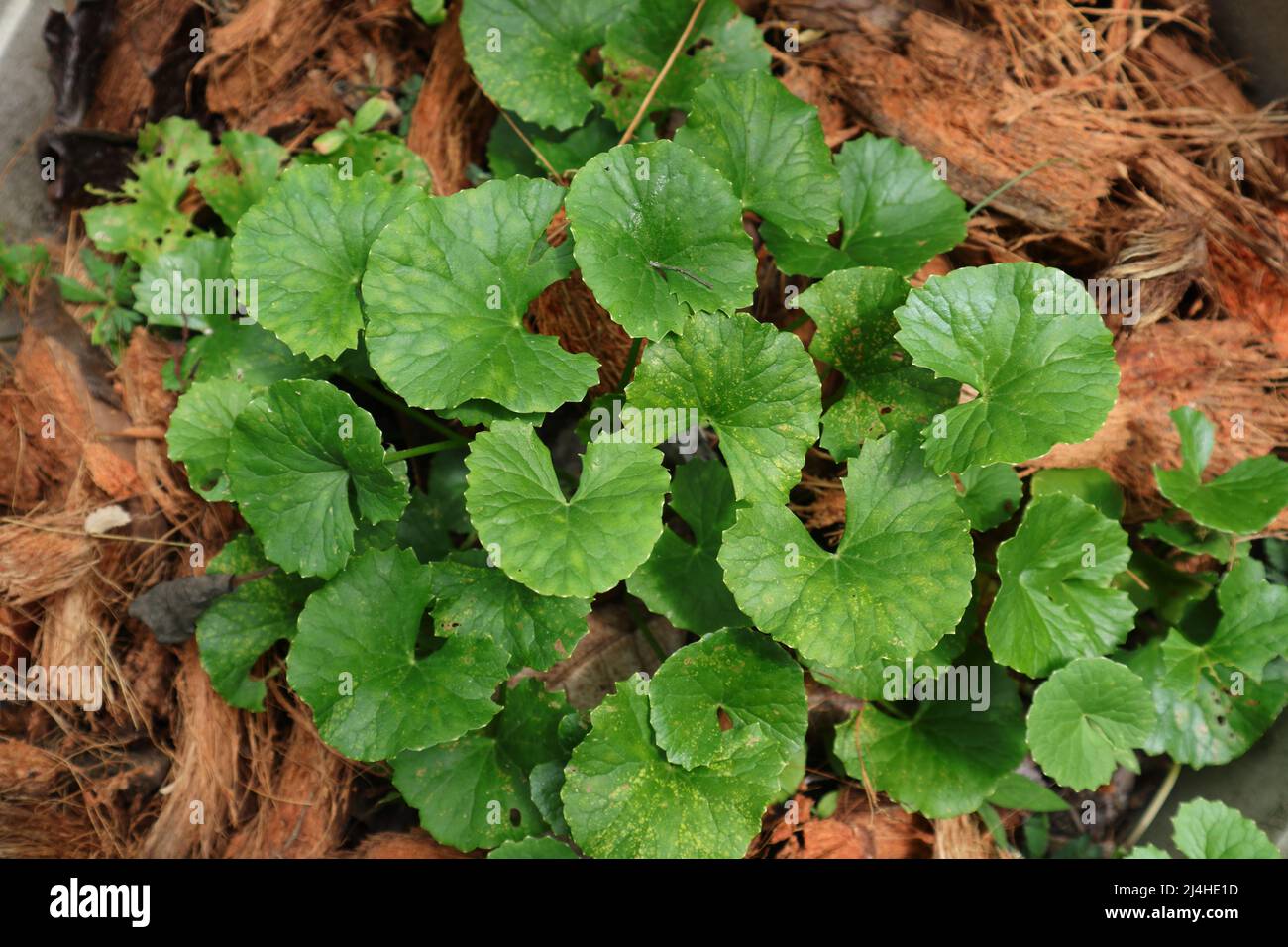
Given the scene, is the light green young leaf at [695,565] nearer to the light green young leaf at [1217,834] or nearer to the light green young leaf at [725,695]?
the light green young leaf at [725,695]

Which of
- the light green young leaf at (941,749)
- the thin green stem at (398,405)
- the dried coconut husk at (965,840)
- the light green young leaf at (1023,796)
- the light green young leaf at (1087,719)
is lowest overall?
the dried coconut husk at (965,840)

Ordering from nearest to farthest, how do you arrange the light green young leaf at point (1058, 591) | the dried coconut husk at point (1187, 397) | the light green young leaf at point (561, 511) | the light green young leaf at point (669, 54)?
the light green young leaf at point (561, 511) < the light green young leaf at point (1058, 591) < the light green young leaf at point (669, 54) < the dried coconut husk at point (1187, 397)

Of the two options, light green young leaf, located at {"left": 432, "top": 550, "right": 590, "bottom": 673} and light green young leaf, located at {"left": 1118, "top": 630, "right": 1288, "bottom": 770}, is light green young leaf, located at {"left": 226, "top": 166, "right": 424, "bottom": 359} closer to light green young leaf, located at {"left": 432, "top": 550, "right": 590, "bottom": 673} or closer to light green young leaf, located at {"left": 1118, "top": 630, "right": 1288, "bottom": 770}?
light green young leaf, located at {"left": 432, "top": 550, "right": 590, "bottom": 673}

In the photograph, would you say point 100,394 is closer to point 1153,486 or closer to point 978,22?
point 978,22

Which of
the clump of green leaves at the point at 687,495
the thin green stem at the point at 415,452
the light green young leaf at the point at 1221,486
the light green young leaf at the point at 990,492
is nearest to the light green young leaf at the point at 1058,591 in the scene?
the clump of green leaves at the point at 687,495

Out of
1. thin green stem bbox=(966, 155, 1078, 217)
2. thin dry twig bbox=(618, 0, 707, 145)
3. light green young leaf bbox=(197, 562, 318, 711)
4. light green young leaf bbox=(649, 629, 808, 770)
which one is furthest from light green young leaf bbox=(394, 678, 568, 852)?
thin green stem bbox=(966, 155, 1078, 217)

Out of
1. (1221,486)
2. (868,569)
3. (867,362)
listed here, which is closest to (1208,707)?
(1221,486)
